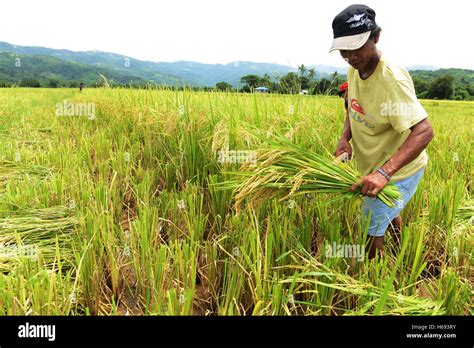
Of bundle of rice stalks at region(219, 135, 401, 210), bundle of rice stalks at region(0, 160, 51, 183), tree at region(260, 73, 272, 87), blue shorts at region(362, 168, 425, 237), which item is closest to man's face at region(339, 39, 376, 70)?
bundle of rice stalks at region(219, 135, 401, 210)

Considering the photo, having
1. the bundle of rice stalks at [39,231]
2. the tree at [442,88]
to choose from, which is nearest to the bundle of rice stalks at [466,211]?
the bundle of rice stalks at [39,231]

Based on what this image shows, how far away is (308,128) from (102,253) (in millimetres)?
1762

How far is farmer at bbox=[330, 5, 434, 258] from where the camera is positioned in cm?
164

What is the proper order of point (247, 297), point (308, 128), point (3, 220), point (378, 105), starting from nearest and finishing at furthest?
point (247, 297) → point (378, 105) → point (3, 220) → point (308, 128)

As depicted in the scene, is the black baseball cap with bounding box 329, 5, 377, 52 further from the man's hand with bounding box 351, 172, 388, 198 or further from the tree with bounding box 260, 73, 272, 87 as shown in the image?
the tree with bounding box 260, 73, 272, 87

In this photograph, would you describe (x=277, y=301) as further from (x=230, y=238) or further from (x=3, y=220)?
(x=3, y=220)

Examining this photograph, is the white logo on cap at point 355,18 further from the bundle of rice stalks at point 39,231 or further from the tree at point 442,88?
the tree at point 442,88

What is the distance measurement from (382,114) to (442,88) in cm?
2952

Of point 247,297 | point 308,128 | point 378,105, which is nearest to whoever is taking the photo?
point 247,297

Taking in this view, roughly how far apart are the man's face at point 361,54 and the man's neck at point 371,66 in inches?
1.2

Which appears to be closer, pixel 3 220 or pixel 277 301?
pixel 277 301

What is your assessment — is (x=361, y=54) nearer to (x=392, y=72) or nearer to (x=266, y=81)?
(x=392, y=72)
